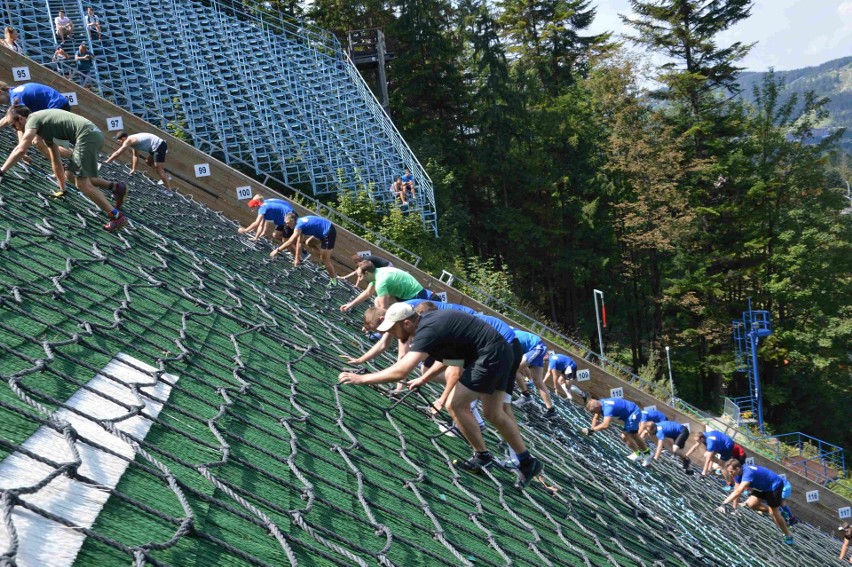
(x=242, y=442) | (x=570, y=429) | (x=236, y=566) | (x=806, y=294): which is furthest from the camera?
(x=806, y=294)

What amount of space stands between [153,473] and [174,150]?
951cm

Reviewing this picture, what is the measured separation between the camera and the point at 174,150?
37.2 ft

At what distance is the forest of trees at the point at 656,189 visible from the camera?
2870 cm

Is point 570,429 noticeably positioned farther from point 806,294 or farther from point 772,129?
point 772,129

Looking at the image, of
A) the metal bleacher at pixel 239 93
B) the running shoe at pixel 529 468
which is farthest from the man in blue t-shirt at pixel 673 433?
the metal bleacher at pixel 239 93

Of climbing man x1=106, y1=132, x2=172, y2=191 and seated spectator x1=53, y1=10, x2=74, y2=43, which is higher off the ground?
seated spectator x1=53, y1=10, x2=74, y2=43

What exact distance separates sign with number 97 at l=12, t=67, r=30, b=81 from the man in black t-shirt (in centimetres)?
800

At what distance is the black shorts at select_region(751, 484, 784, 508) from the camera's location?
9734mm

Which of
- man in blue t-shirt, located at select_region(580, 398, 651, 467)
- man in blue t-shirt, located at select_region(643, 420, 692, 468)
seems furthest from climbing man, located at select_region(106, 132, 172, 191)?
man in blue t-shirt, located at select_region(643, 420, 692, 468)

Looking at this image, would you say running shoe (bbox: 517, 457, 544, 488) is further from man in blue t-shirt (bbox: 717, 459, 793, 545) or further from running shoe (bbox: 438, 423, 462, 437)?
man in blue t-shirt (bbox: 717, 459, 793, 545)

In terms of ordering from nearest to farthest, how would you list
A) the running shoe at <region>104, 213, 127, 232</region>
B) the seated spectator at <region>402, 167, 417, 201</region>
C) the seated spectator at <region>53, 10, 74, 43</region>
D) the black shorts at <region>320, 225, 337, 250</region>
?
1. the running shoe at <region>104, 213, 127, 232</region>
2. the black shorts at <region>320, 225, 337, 250</region>
3. the seated spectator at <region>53, 10, 74, 43</region>
4. the seated spectator at <region>402, 167, 417, 201</region>

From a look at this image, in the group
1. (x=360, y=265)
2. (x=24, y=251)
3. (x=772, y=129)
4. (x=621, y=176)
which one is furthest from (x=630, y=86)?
(x=24, y=251)

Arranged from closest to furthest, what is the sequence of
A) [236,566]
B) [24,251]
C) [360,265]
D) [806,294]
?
1. [236,566]
2. [24,251]
3. [360,265]
4. [806,294]

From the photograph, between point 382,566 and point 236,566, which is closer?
point 236,566
